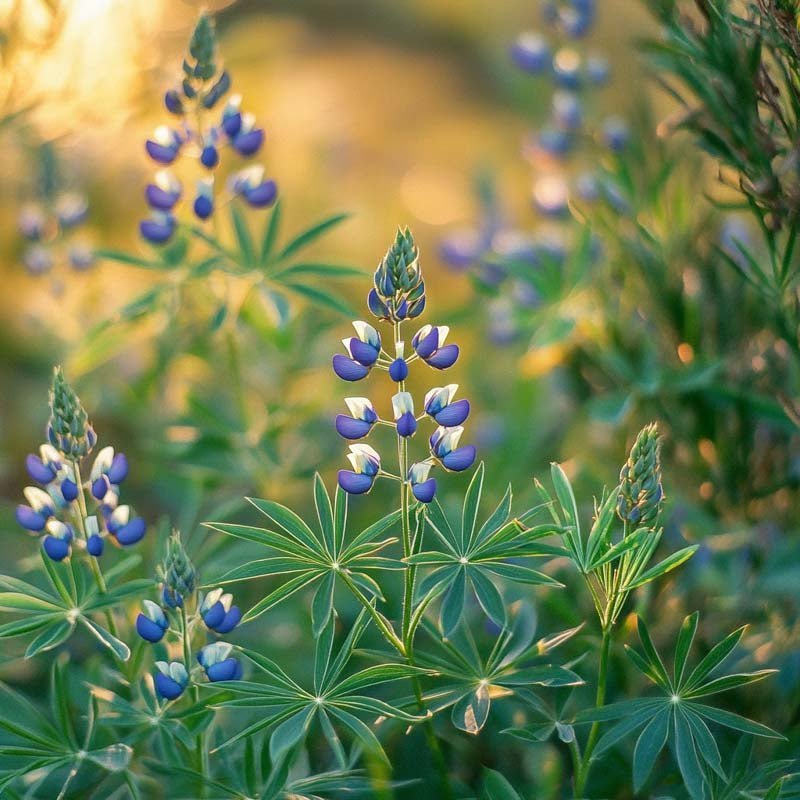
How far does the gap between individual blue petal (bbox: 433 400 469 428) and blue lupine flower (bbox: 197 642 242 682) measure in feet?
1.24

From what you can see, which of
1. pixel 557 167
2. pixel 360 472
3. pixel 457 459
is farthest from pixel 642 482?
pixel 557 167

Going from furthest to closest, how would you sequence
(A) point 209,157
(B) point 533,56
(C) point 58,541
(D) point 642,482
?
(B) point 533,56, (A) point 209,157, (C) point 58,541, (D) point 642,482

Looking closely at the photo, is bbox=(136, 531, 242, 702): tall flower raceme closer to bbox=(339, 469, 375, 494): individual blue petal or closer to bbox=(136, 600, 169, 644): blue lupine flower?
bbox=(136, 600, 169, 644): blue lupine flower

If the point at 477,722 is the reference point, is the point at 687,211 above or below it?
above

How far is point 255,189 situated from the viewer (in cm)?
175

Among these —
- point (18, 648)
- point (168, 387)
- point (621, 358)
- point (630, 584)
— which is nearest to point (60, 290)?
point (168, 387)

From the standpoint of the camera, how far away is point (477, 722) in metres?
1.21

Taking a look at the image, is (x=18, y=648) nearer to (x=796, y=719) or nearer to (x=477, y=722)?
(x=477, y=722)

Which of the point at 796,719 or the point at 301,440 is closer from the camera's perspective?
the point at 796,719

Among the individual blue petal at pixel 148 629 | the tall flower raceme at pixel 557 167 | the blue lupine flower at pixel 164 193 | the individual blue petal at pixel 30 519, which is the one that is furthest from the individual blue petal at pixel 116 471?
the tall flower raceme at pixel 557 167

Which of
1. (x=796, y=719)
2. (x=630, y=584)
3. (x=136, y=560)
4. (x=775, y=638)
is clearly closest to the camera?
(x=630, y=584)

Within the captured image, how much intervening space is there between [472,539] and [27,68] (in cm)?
164

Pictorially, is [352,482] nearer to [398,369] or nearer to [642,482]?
[398,369]

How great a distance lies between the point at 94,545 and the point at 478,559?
1.60 ft
